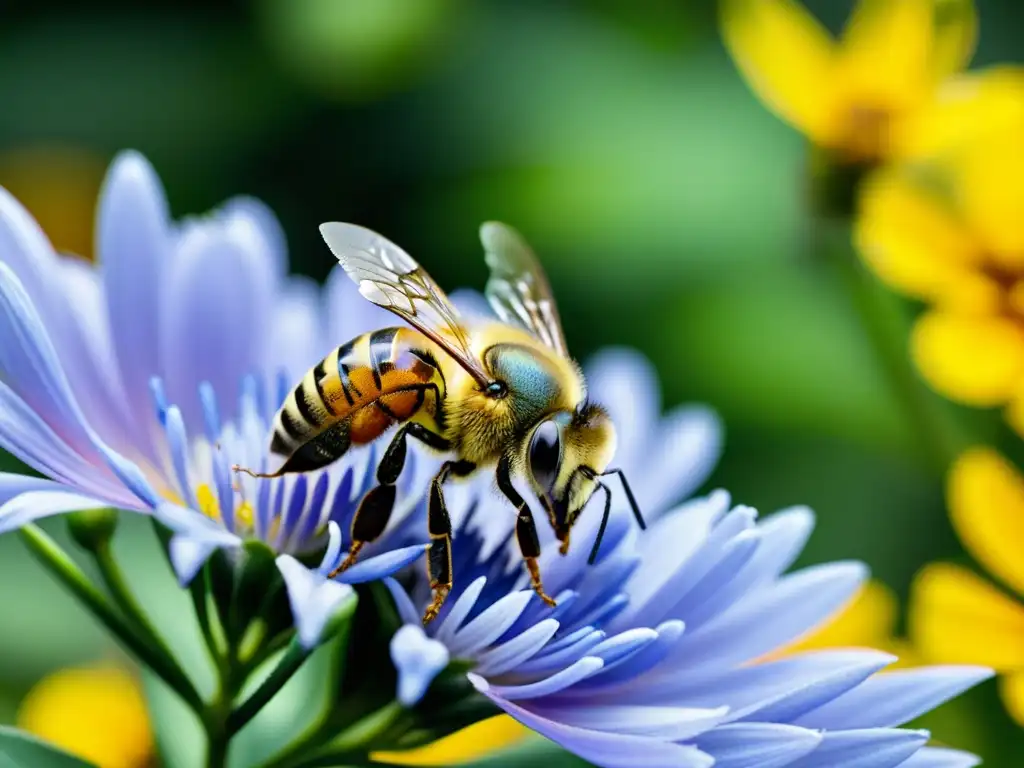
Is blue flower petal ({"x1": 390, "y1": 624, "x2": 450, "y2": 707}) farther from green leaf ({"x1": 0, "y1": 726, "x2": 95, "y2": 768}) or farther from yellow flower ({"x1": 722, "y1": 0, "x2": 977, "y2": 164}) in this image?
yellow flower ({"x1": 722, "y1": 0, "x2": 977, "y2": 164})

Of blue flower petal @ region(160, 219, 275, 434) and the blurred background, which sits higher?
the blurred background

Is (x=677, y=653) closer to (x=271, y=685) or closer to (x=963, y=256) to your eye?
(x=271, y=685)

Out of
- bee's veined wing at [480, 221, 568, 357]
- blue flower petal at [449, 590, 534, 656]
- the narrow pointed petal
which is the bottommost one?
blue flower petal at [449, 590, 534, 656]

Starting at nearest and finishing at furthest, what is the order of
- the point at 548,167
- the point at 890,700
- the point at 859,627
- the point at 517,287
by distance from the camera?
the point at 890,700
the point at 517,287
the point at 859,627
the point at 548,167

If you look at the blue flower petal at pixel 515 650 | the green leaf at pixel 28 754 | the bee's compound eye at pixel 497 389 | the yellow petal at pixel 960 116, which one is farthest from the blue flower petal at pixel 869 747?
the yellow petal at pixel 960 116

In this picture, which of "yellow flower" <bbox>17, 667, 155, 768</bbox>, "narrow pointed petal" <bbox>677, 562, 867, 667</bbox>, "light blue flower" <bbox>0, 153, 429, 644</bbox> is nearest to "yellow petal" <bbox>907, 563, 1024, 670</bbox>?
"narrow pointed petal" <bbox>677, 562, 867, 667</bbox>

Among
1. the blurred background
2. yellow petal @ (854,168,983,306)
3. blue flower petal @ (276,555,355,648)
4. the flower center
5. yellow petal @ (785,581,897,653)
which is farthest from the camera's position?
the blurred background

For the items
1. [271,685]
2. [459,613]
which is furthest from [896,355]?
[271,685]
